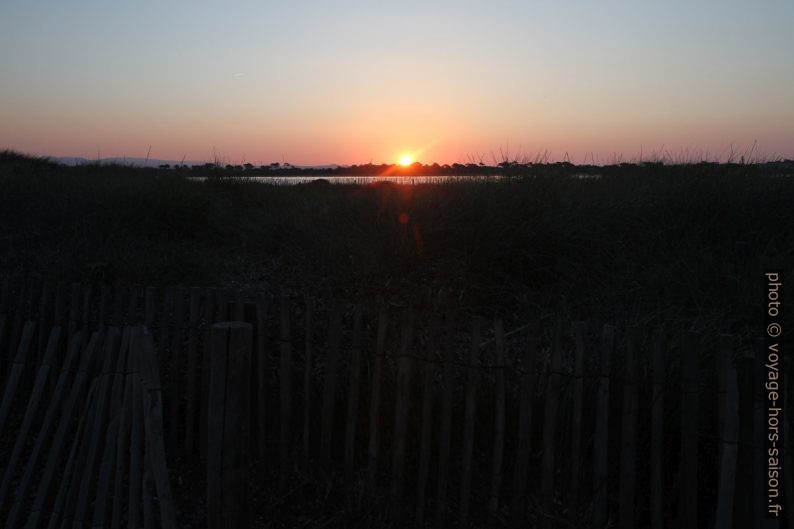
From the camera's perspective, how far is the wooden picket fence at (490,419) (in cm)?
313

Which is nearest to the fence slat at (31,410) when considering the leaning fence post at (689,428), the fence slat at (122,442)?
the fence slat at (122,442)

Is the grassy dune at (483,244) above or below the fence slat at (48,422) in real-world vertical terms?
above

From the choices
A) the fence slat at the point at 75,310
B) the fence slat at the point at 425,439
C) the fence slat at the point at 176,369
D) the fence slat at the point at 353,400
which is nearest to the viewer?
the fence slat at the point at 425,439

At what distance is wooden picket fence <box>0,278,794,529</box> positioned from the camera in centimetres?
313

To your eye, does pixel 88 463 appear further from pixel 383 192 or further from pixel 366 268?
pixel 383 192

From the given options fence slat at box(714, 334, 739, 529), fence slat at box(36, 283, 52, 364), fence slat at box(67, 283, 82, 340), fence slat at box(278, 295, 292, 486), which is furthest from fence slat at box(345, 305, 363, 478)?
fence slat at box(36, 283, 52, 364)

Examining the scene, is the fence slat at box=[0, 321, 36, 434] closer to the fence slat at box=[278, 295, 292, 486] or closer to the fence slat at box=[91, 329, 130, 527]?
the fence slat at box=[91, 329, 130, 527]

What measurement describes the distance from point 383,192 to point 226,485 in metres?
6.31

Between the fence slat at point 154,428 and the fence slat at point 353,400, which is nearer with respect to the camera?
the fence slat at point 154,428

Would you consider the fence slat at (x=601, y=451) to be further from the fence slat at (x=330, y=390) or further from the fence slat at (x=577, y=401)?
the fence slat at (x=330, y=390)

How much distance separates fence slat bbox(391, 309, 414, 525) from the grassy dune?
2.28 meters

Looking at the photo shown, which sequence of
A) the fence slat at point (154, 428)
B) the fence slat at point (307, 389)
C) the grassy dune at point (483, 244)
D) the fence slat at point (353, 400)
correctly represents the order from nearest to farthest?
the fence slat at point (154, 428)
the fence slat at point (353, 400)
the fence slat at point (307, 389)
the grassy dune at point (483, 244)

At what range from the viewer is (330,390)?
145 inches

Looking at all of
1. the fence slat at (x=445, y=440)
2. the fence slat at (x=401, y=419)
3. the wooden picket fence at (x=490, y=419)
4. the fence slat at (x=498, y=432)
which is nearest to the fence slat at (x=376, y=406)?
the wooden picket fence at (x=490, y=419)
